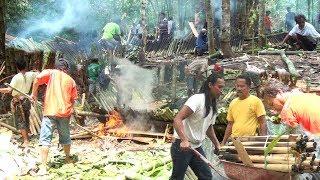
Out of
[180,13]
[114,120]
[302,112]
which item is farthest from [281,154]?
[180,13]

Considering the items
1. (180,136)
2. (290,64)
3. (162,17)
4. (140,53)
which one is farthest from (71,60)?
(180,136)

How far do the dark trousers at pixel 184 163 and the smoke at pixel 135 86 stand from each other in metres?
5.34

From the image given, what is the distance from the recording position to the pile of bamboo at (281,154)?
14.8ft

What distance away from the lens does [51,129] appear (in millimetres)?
7770

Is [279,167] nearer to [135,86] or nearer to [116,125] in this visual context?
[116,125]

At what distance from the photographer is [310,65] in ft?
43.5

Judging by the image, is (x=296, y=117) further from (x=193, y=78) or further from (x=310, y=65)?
(x=310, y=65)

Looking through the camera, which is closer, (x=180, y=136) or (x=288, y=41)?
(x=180, y=136)

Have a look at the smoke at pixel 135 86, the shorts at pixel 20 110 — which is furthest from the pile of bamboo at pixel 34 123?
the smoke at pixel 135 86

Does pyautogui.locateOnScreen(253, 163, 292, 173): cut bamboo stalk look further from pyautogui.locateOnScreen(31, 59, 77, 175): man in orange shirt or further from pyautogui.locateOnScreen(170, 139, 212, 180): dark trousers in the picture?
pyautogui.locateOnScreen(31, 59, 77, 175): man in orange shirt

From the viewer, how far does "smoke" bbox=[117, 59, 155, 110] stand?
36.8ft

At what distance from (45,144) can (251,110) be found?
3.72m

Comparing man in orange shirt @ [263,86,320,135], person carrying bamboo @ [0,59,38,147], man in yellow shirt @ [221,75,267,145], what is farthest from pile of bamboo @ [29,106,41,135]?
man in orange shirt @ [263,86,320,135]

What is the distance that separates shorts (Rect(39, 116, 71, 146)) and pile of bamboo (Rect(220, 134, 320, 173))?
360cm
